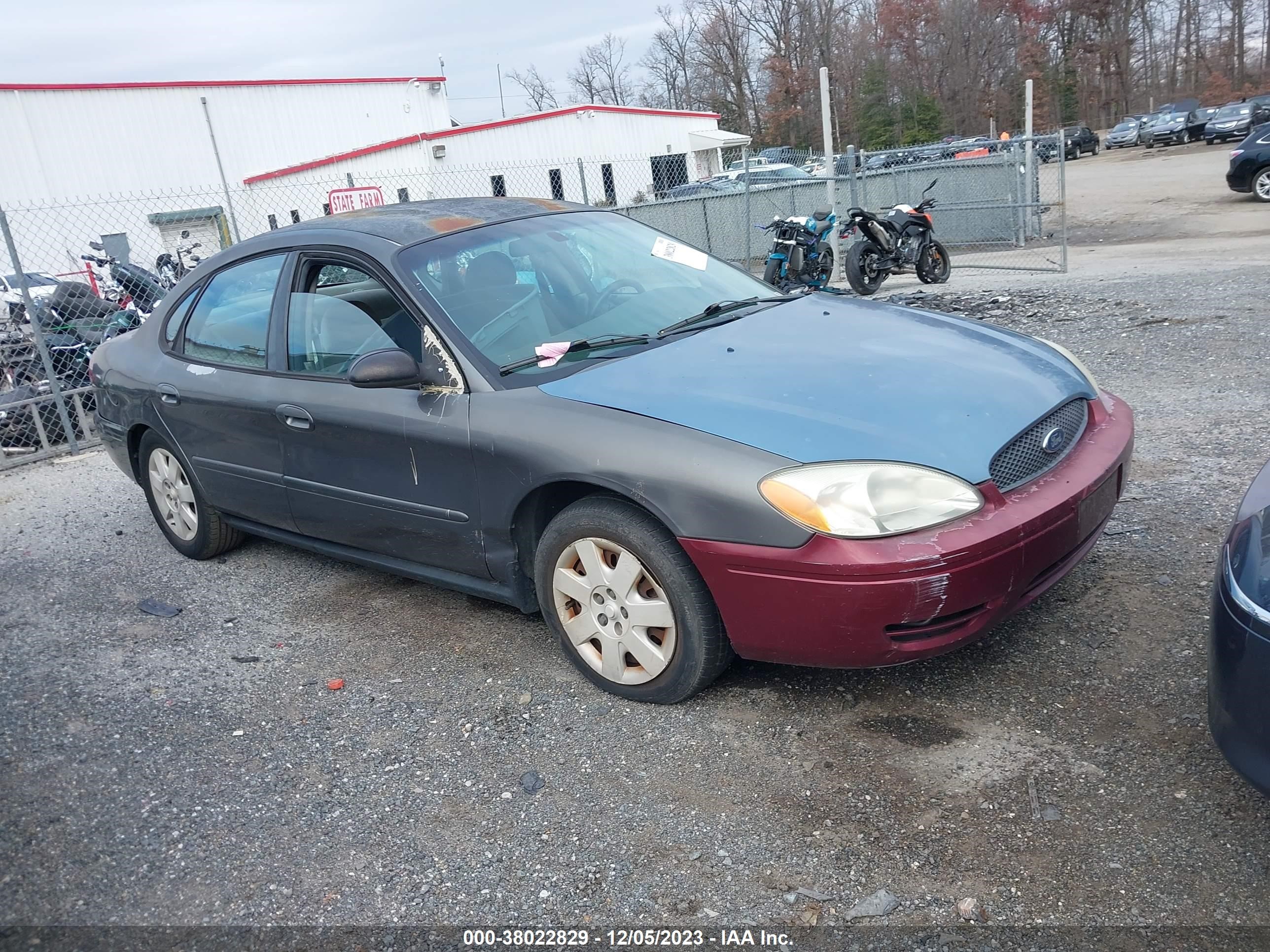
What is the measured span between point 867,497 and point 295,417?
7.74 ft

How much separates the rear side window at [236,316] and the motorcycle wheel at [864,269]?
8.33 m

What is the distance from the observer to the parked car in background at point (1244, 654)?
6.78 ft

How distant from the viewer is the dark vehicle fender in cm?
279

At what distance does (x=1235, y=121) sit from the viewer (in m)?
36.2

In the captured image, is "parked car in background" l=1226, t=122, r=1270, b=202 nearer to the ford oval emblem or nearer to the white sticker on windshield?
the white sticker on windshield

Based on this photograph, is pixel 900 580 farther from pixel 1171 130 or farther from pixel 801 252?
pixel 1171 130

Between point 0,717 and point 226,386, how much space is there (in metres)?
1.53

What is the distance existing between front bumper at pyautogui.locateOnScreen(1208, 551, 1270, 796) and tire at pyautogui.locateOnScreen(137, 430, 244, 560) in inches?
164

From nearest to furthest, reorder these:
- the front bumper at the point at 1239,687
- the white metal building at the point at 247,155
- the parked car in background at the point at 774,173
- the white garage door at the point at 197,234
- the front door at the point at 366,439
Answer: the front bumper at the point at 1239,687, the front door at the point at 366,439, the white garage door at the point at 197,234, the parked car in background at the point at 774,173, the white metal building at the point at 247,155

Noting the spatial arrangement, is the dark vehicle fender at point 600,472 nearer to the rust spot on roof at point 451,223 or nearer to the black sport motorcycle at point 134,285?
the rust spot on roof at point 451,223

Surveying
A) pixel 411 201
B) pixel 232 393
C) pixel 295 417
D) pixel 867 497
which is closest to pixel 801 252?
pixel 411 201

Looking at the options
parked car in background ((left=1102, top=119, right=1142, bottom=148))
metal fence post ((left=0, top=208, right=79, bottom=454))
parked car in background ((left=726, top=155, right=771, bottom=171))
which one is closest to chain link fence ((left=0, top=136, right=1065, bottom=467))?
metal fence post ((left=0, top=208, right=79, bottom=454))

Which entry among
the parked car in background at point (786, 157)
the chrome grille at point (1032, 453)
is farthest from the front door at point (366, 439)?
the parked car in background at point (786, 157)

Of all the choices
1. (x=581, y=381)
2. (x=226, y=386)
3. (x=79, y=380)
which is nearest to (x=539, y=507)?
(x=581, y=381)
